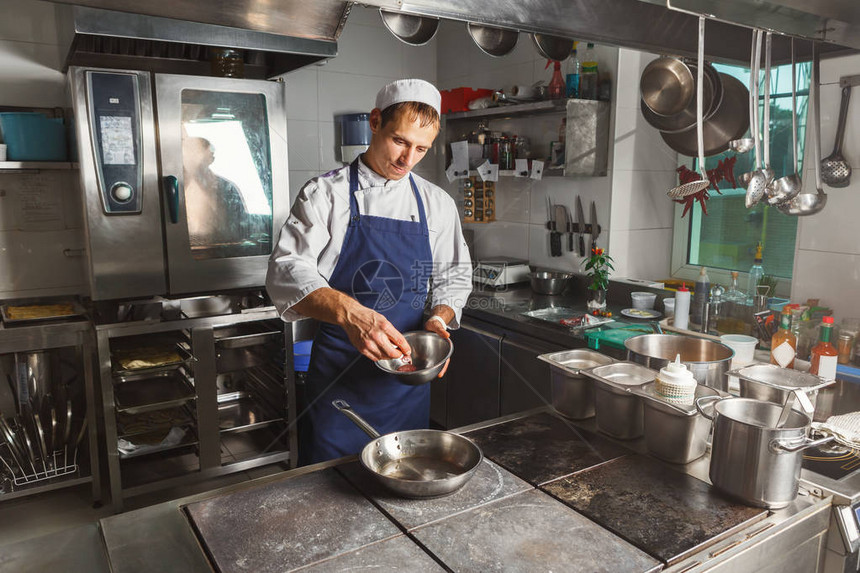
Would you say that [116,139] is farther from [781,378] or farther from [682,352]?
[781,378]

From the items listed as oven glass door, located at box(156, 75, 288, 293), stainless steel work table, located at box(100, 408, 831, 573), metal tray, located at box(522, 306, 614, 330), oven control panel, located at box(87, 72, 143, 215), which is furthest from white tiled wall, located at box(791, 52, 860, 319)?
oven control panel, located at box(87, 72, 143, 215)

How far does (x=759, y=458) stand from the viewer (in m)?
1.19

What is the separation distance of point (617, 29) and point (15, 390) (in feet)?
10.0

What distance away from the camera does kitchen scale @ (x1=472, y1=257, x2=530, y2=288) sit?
3611 mm

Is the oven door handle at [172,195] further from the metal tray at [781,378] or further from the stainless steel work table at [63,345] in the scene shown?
the metal tray at [781,378]

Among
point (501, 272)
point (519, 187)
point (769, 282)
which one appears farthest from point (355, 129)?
point (769, 282)

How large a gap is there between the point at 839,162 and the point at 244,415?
9.35 ft

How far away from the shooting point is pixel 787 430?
3.83ft

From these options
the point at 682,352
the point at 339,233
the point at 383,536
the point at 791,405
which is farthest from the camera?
the point at 339,233

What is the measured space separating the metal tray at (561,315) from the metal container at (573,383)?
1076 millimetres

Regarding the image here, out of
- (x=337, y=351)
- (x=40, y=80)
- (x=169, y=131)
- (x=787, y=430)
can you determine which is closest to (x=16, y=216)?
(x=40, y=80)

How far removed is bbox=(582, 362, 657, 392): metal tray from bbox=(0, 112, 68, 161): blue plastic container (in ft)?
8.58

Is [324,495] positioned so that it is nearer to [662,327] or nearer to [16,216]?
[662,327]

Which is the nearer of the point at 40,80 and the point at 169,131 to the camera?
the point at 169,131
